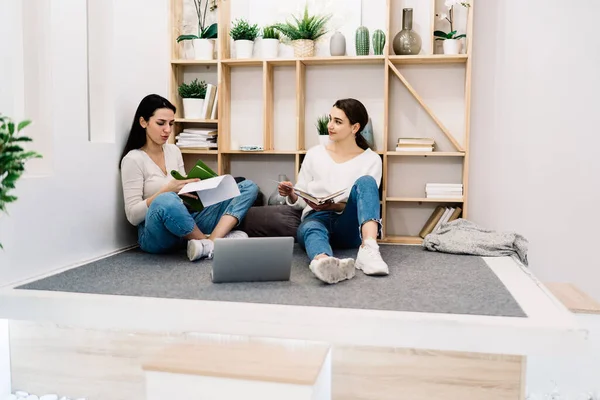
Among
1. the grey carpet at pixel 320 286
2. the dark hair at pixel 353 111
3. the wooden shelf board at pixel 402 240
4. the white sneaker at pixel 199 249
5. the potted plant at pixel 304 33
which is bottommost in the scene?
the wooden shelf board at pixel 402 240

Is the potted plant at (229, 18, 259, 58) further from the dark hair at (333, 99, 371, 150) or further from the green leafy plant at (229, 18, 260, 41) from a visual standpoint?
the dark hair at (333, 99, 371, 150)

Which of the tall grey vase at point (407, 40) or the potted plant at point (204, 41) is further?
the potted plant at point (204, 41)

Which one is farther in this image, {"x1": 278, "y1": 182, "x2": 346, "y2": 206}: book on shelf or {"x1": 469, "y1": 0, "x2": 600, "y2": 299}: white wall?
{"x1": 469, "y1": 0, "x2": 600, "y2": 299}: white wall

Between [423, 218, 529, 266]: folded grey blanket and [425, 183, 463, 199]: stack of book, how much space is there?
0.25 meters

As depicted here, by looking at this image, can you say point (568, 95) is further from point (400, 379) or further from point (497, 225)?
point (400, 379)

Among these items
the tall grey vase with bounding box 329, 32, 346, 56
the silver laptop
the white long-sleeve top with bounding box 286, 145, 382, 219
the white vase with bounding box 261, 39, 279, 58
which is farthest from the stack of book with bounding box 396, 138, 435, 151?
the silver laptop

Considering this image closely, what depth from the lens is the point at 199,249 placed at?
299 cm

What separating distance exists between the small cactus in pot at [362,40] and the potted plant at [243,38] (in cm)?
75

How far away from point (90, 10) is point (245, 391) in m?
2.49

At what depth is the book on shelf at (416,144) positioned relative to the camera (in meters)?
3.79

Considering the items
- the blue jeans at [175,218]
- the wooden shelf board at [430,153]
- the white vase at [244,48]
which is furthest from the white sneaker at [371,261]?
the white vase at [244,48]

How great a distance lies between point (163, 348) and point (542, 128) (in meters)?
3.03

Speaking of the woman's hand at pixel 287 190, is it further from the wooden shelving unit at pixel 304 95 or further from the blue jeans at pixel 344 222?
the wooden shelving unit at pixel 304 95

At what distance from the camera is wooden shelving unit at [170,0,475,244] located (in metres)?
3.76
